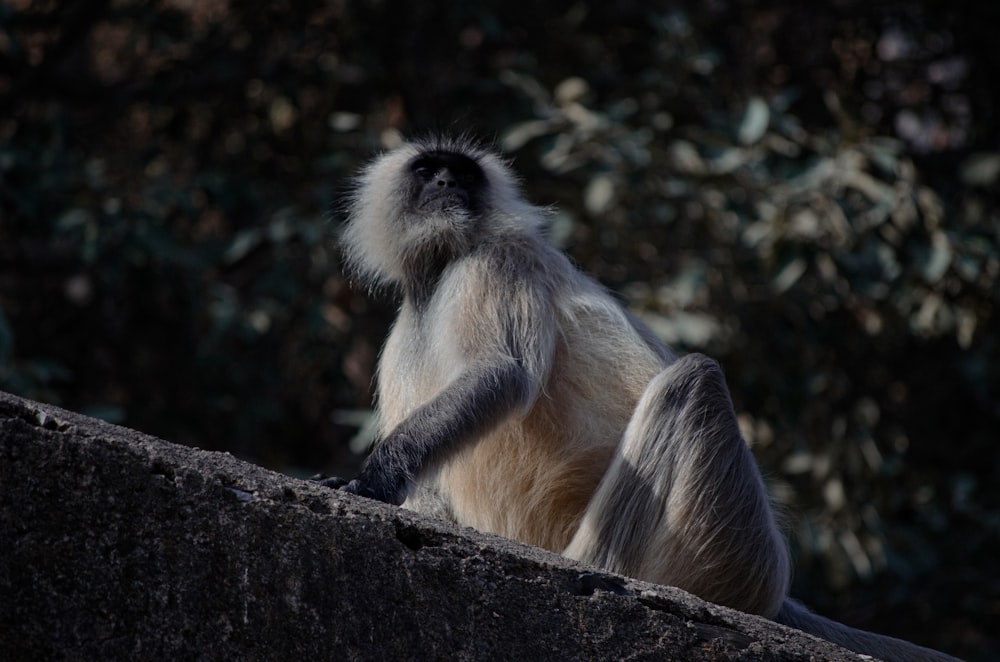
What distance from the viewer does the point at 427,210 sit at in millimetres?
4297

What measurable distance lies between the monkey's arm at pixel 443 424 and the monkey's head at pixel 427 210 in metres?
0.62

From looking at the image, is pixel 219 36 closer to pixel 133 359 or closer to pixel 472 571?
pixel 133 359

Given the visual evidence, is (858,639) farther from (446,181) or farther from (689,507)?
(446,181)

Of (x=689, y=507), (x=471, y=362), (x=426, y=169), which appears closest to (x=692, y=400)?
(x=689, y=507)

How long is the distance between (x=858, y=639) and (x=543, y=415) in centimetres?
103

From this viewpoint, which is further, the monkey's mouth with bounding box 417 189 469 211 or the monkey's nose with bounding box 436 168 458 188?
the monkey's nose with bounding box 436 168 458 188

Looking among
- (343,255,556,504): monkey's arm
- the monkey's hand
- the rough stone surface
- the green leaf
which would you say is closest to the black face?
(343,255,556,504): monkey's arm

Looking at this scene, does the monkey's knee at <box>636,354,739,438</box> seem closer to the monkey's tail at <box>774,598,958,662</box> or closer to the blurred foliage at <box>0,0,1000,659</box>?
the monkey's tail at <box>774,598,958,662</box>

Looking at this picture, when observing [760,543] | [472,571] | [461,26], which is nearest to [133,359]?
[461,26]

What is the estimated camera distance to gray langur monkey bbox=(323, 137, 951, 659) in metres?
3.25

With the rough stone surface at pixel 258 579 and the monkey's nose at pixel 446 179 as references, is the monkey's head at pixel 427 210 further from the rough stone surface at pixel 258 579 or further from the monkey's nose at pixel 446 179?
the rough stone surface at pixel 258 579

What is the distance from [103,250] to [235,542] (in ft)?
14.7

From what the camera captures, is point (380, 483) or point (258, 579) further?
point (380, 483)

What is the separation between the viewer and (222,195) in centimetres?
677
